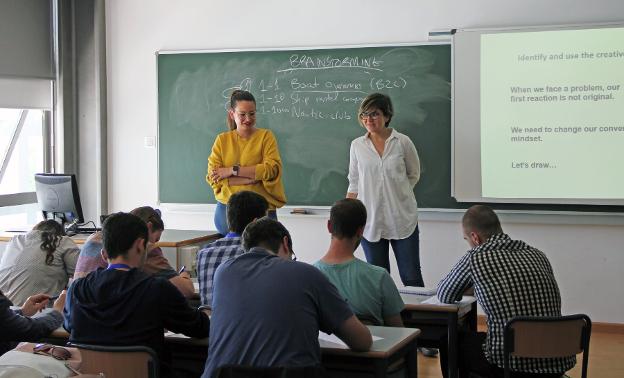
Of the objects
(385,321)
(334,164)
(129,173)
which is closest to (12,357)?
(385,321)

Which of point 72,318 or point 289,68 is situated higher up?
point 289,68

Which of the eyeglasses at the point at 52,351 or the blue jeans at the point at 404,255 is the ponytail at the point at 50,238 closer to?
the eyeglasses at the point at 52,351

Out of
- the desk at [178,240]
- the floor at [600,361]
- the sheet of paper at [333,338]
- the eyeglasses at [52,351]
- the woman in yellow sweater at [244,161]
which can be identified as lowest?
the floor at [600,361]

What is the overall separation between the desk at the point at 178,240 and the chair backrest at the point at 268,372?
2.50m

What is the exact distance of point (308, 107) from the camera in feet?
22.8

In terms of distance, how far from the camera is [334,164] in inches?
272

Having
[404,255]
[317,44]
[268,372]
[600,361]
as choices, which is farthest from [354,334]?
[317,44]

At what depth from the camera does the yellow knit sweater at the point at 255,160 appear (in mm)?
5402

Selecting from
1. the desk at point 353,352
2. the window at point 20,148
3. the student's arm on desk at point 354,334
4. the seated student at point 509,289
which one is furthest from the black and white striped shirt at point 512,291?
the window at point 20,148

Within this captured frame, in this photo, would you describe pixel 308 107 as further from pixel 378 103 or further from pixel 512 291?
pixel 512 291

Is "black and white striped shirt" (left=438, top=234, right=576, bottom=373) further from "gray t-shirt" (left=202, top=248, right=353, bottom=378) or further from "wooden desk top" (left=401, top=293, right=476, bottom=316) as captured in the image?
"gray t-shirt" (left=202, top=248, right=353, bottom=378)

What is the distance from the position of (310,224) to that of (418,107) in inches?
53.4

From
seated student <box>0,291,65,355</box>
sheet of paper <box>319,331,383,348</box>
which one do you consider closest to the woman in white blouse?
sheet of paper <box>319,331,383,348</box>

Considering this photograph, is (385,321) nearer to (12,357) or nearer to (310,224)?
(12,357)
